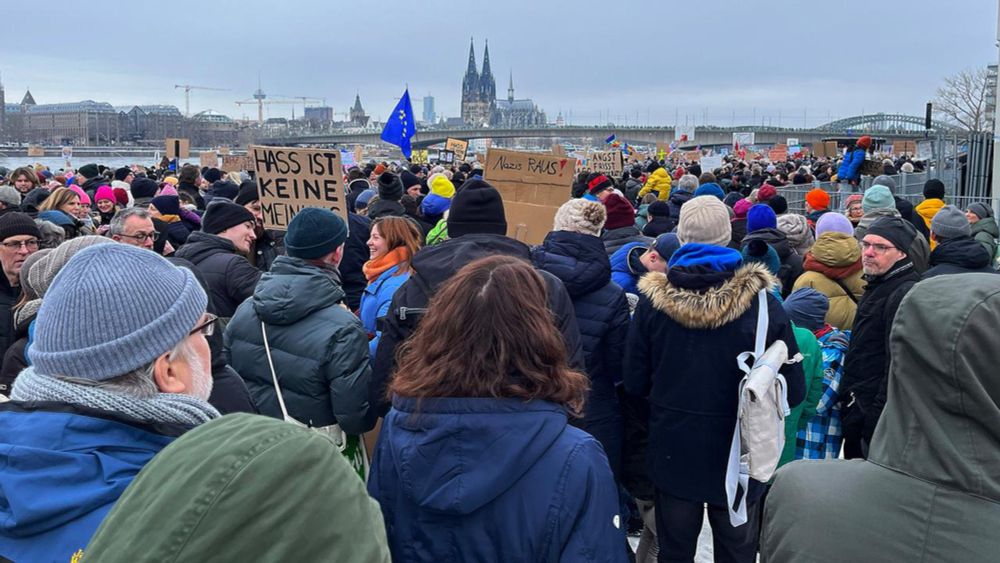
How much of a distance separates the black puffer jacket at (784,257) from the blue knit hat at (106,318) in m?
5.44

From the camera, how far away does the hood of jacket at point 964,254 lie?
4.77 m

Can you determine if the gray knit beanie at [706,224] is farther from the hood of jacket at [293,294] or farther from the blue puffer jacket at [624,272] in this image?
the hood of jacket at [293,294]

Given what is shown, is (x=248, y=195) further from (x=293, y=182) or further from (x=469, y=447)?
(x=469, y=447)

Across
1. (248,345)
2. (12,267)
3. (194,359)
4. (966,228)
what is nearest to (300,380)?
(248,345)

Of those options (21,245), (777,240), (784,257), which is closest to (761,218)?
(777,240)

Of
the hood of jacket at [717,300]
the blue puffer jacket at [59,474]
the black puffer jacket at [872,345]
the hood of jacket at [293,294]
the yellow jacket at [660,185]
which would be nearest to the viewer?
the blue puffer jacket at [59,474]

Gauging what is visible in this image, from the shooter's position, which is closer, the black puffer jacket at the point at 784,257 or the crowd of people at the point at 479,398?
the crowd of people at the point at 479,398

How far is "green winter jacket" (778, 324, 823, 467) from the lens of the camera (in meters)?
4.23

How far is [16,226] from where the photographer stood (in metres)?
4.93

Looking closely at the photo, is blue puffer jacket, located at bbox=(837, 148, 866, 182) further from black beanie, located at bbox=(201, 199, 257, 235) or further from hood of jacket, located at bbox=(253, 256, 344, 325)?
hood of jacket, located at bbox=(253, 256, 344, 325)

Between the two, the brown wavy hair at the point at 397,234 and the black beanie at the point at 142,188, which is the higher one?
the black beanie at the point at 142,188

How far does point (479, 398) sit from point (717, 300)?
5.66ft

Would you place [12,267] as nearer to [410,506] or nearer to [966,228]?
[410,506]

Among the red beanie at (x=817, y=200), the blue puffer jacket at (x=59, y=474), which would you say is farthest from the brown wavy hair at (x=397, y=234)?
the red beanie at (x=817, y=200)
